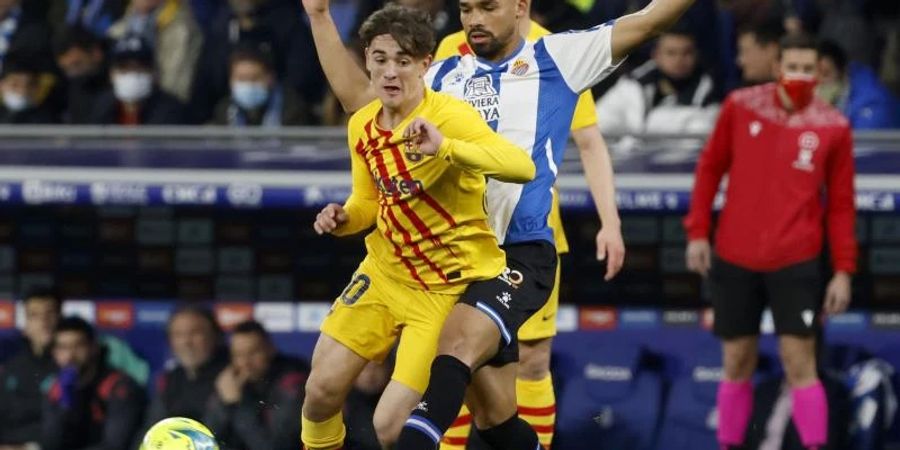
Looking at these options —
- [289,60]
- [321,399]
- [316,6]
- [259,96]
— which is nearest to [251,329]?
[259,96]

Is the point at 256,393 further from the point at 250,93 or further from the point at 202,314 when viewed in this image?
the point at 250,93

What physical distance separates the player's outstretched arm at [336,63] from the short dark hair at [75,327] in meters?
4.27

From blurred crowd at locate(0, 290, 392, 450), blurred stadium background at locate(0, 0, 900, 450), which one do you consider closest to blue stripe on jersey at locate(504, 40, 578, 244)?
blurred stadium background at locate(0, 0, 900, 450)

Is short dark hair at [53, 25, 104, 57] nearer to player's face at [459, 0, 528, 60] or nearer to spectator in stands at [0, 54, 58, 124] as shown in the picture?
spectator in stands at [0, 54, 58, 124]

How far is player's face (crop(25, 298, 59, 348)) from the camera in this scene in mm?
13156

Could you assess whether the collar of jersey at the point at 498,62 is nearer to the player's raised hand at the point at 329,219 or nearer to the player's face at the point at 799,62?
the player's raised hand at the point at 329,219

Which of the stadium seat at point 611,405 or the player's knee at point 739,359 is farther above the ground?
the player's knee at point 739,359

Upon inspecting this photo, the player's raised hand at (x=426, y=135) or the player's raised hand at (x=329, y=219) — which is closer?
the player's raised hand at (x=426, y=135)

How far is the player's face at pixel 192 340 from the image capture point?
12906 mm

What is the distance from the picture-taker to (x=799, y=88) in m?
11.2

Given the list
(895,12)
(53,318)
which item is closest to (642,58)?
(895,12)

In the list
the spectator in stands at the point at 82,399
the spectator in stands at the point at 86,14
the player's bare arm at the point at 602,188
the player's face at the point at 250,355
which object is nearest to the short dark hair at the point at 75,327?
the spectator in stands at the point at 82,399

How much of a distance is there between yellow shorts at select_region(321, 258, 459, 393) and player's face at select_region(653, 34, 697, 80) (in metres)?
4.25

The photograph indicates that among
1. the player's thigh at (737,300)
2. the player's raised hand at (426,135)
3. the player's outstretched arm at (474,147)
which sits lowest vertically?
the player's thigh at (737,300)
